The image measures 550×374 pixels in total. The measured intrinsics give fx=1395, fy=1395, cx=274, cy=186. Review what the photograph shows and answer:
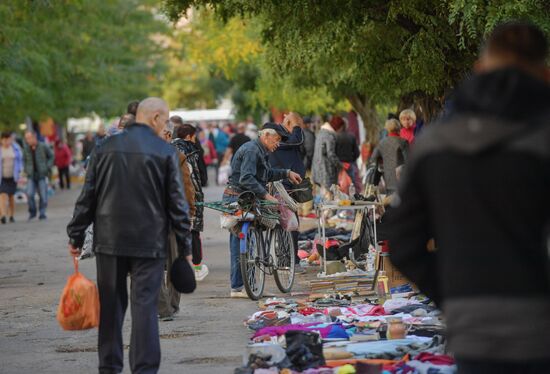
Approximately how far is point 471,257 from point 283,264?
1017 centimetres

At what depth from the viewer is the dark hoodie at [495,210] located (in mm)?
4484

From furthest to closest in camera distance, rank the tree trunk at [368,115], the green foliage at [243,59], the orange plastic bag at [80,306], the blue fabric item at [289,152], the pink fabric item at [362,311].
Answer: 1. the tree trunk at [368,115]
2. the green foliage at [243,59]
3. the blue fabric item at [289,152]
4. the pink fabric item at [362,311]
5. the orange plastic bag at [80,306]

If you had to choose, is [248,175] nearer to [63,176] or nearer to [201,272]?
[201,272]

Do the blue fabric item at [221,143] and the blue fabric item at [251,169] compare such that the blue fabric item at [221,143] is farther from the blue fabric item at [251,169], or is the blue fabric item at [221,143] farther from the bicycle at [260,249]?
the blue fabric item at [251,169]

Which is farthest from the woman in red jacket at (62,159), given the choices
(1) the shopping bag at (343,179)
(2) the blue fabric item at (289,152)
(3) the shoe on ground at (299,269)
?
(3) the shoe on ground at (299,269)

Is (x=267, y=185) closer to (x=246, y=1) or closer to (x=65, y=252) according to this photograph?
(x=246, y=1)

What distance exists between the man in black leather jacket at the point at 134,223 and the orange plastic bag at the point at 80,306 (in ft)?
0.27

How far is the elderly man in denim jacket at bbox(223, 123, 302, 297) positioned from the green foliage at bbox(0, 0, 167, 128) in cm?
1099

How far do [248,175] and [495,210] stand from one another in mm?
9490

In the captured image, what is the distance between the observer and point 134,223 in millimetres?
8266

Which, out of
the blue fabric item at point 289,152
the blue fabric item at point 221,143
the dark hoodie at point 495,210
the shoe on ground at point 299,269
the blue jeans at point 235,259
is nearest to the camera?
the dark hoodie at point 495,210

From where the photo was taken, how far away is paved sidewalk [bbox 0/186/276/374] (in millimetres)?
10117

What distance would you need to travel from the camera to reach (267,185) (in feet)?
49.2

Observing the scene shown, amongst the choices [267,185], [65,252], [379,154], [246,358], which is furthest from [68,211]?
[246,358]
